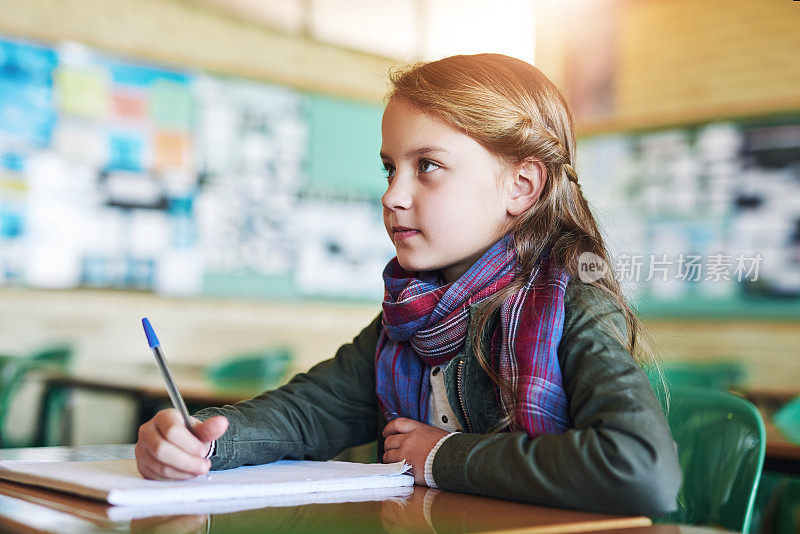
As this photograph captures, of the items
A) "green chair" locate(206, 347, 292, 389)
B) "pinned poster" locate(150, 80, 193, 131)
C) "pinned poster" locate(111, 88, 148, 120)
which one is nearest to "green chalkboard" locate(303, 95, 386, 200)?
"pinned poster" locate(150, 80, 193, 131)

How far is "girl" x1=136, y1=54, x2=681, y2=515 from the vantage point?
2.72 ft

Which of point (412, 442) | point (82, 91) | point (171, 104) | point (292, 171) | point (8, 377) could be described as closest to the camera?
point (412, 442)

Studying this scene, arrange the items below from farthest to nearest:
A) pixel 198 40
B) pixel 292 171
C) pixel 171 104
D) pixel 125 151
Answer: pixel 292 171, pixel 198 40, pixel 171 104, pixel 125 151

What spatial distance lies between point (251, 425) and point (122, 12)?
3759 mm

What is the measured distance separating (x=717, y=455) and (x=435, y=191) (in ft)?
1.88

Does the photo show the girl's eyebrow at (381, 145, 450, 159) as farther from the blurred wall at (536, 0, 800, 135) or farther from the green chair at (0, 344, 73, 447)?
the blurred wall at (536, 0, 800, 135)

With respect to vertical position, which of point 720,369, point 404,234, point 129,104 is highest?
point 129,104

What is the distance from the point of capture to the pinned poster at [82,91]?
13.4 feet

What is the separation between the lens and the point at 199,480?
0.88 meters

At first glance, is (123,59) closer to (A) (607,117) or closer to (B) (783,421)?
(A) (607,117)

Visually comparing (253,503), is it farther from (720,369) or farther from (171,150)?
(720,369)

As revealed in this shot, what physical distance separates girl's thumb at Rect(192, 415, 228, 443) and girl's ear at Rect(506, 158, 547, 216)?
0.54m

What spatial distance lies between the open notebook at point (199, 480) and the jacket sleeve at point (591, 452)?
95 mm

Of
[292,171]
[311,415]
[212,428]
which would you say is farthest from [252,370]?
[212,428]
